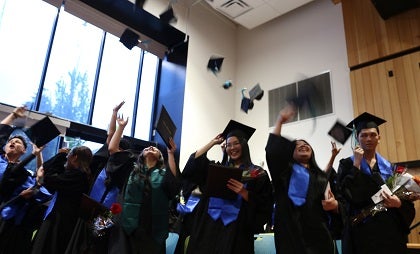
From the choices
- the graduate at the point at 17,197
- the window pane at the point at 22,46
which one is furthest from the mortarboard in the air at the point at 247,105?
the window pane at the point at 22,46

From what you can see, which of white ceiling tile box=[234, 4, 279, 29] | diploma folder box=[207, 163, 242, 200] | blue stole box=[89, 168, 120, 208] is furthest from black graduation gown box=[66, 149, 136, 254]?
white ceiling tile box=[234, 4, 279, 29]

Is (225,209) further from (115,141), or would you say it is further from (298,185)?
(115,141)

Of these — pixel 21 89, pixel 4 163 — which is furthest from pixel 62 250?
pixel 21 89

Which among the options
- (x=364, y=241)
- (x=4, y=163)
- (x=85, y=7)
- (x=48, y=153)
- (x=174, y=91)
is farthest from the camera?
(x=174, y=91)

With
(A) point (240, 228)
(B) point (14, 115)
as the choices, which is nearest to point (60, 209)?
(B) point (14, 115)

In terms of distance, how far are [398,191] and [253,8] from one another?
13.7 feet

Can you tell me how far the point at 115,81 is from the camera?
214 inches

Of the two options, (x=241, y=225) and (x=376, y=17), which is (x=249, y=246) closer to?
(x=241, y=225)

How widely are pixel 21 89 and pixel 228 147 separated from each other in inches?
123

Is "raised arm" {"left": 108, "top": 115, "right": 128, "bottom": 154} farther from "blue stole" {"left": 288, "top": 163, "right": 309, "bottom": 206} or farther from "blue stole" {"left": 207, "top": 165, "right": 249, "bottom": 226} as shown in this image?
"blue stole" {"left": 288, "top": 163, "right": 309, "bottom": 206}

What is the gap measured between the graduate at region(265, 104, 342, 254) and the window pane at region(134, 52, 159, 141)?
11.6ft

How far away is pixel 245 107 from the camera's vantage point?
3.60 metres

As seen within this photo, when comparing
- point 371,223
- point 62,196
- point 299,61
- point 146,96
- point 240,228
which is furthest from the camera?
point 146,96

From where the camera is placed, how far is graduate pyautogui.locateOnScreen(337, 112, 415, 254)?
2.11 m
